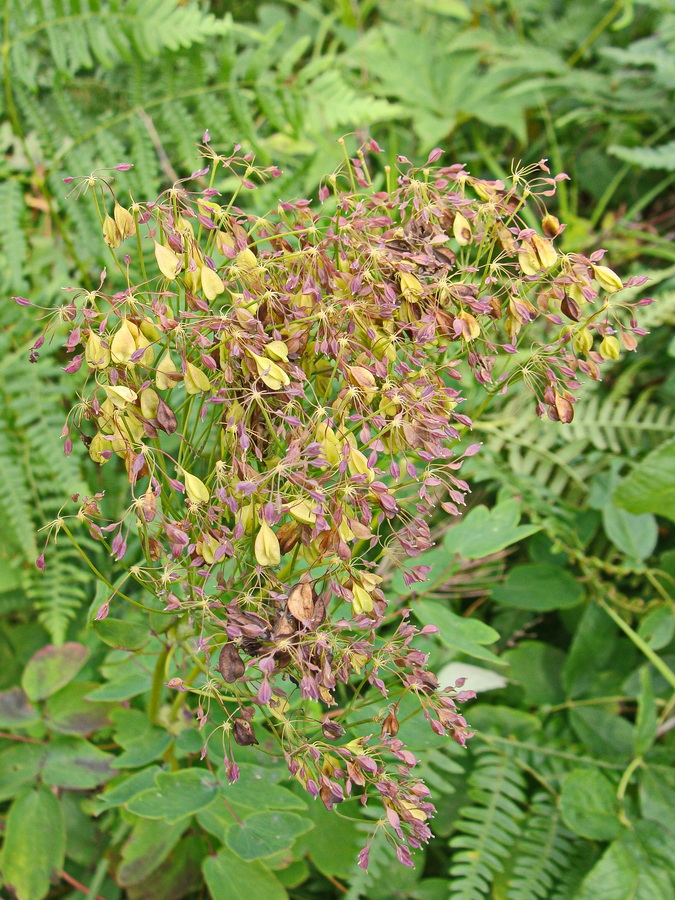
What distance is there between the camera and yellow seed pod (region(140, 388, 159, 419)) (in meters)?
0.80

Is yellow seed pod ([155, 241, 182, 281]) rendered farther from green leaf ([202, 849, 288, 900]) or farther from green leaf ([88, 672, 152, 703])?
green leaf ([202, 849, 288, 900])

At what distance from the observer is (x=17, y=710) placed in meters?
1.40

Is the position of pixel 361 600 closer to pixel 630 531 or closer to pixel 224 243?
pixel 224 243

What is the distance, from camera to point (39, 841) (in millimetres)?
1310

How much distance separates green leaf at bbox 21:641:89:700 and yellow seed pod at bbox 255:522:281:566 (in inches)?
34.5

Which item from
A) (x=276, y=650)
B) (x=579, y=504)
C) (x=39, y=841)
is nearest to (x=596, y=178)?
(x=579, y=504)

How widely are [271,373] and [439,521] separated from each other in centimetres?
113

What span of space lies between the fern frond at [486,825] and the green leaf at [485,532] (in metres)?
0.51

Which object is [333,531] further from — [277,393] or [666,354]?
[666,354]

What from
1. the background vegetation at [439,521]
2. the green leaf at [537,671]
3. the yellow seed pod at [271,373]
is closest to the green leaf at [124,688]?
the background vegetation at [439,521]

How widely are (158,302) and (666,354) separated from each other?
5.39ft

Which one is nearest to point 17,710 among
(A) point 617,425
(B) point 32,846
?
(B) point 32,846

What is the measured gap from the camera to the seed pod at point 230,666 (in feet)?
2.49

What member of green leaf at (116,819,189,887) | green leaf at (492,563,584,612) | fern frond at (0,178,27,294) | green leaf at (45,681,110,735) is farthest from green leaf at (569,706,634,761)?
fern frond at (0,178,27,294)
